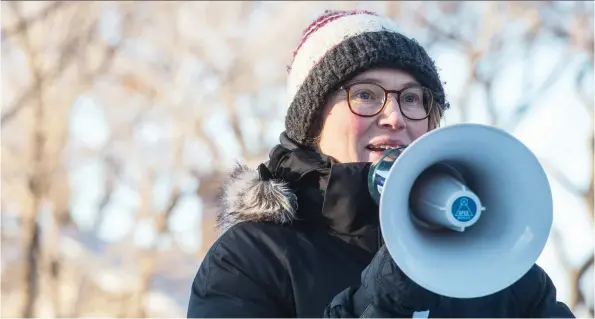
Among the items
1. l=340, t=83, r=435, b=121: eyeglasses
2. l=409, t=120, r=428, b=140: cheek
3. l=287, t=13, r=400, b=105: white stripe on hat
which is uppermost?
l=287, t=13, r=400, b=105: white stripe on hat

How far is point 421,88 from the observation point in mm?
1923

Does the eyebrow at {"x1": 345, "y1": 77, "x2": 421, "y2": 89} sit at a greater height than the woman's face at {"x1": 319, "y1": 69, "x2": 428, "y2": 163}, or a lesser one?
greater

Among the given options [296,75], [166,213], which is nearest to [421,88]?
[296,75]

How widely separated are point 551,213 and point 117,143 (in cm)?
825

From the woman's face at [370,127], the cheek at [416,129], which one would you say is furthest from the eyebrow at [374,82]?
the cheek at [416,129]

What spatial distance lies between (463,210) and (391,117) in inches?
18.3

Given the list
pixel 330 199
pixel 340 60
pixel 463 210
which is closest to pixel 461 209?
pixel 463 210

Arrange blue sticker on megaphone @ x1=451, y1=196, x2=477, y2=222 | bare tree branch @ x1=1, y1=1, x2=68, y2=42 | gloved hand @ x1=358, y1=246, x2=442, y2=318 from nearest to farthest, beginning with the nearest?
gloved hand @ x1=358, y1=246, x2=442, y2=318, blue sticker on megaphone @ x1=451, y1=196, x2=477, y2=222, bare tree branch @ x1=1, y1=1, x2=68, y2=42

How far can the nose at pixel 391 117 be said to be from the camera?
1.77 m

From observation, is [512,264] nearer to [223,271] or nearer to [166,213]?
[223,271]

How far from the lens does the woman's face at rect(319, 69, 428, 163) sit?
1.78 meters

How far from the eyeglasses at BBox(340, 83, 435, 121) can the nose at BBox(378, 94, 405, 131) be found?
1 cm

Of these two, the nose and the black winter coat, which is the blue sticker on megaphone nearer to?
the black winter coat

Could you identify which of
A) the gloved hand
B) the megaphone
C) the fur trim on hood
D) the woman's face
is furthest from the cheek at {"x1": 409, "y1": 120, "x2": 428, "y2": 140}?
the gloved hand
